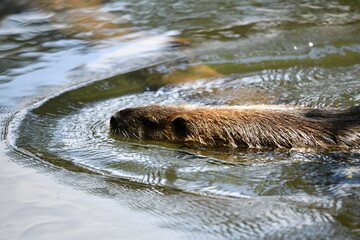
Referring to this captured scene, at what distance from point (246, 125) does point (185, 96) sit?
1304 millimetres

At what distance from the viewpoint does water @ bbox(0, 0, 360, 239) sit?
2.72m

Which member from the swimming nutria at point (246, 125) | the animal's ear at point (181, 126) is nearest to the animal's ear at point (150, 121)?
the swimming nutria at point (246, 125)

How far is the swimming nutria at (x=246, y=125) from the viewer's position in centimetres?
379

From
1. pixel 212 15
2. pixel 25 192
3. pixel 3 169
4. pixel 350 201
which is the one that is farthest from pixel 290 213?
pixel 212 15

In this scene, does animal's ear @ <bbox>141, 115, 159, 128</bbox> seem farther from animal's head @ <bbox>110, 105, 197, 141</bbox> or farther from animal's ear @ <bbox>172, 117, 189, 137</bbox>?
animal's ear @ <bbox>172, 117, 189, 137</bbox>

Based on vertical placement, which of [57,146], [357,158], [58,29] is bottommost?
[357,158]

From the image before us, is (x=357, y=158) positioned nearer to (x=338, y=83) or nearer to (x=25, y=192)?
(x=338, y=83)

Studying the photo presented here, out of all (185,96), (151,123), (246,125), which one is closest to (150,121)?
(151,123)

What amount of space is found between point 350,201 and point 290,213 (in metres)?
0.36

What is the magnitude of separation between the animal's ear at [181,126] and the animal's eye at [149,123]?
0.63 ft

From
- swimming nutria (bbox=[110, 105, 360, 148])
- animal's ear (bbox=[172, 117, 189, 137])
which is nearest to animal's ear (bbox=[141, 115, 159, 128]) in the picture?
swimming nutria (bbox=[110, 105, 360, 148])

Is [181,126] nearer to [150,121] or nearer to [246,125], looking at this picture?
Answer: [150,121]

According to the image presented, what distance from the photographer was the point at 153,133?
14.5 ft

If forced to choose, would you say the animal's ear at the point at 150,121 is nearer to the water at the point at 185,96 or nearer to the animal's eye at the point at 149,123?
the animal's eye at the point at 149,123
